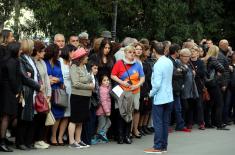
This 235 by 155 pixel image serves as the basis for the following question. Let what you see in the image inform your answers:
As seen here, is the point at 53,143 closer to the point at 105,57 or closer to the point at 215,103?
the point at 105,57

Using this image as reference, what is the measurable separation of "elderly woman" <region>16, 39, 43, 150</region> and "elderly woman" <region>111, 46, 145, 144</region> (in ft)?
6.03

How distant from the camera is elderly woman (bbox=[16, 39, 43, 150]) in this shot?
10.9 meters

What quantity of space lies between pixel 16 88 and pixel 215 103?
6.37 m

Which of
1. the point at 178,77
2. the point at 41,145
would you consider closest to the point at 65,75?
the point at 41,145

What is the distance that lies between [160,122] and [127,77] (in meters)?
1.47

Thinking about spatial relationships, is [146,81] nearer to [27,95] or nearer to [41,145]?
[41,145]

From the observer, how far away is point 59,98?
11.5 meters

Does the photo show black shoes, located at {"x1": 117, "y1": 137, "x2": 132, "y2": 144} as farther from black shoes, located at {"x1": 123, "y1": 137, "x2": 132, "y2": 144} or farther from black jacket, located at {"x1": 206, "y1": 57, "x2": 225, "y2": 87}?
black jacket, located at {"x1": 206, "y1": 57, "x2": 225, "y2": 87}

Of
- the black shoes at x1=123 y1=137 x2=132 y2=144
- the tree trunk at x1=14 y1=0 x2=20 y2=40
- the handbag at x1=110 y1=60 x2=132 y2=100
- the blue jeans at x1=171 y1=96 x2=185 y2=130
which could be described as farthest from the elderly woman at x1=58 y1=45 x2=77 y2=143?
the tree trunk at x1=14 y1=0 x2=20 y2=40

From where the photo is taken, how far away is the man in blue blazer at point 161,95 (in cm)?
1118

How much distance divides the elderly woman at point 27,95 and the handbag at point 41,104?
0.09m

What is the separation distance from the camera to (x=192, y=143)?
12.7m

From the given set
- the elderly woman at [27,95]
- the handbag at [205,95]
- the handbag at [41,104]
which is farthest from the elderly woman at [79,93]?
the handbag at [205,95]

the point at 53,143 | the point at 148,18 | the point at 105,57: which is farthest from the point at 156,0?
the point at 53,143
